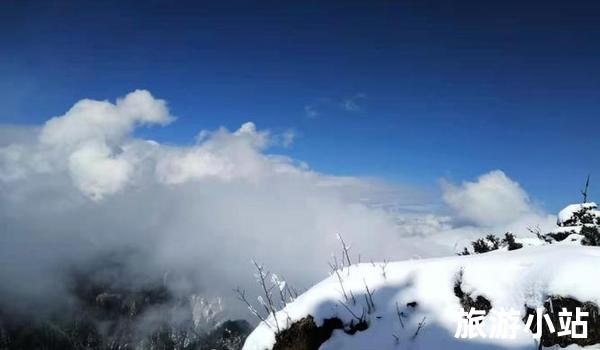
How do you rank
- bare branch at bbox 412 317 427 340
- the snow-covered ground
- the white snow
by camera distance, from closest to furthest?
1. the snow-covered ground
2. bare branch at bbox 412 317 427 340
3. the white snow

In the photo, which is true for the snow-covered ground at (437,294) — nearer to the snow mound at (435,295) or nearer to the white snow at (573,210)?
Result: the snow mound at (435,295)

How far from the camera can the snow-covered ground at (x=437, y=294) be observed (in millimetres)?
10094

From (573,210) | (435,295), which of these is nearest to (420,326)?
(435,295)

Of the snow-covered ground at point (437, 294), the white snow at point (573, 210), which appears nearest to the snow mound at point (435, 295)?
the snow-covered ground at point (437, 294)

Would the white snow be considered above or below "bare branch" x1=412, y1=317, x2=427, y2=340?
above

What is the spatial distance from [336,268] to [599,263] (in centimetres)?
697

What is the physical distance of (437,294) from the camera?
12.0 m

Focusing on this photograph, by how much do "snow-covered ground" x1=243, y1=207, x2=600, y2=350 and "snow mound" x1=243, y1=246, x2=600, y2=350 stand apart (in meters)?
0.02

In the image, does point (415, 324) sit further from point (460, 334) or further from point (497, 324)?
point (497, 324)

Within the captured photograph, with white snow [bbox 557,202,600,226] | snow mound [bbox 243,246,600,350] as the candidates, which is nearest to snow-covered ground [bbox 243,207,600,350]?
snow mound [bbox 243,246,600,350]

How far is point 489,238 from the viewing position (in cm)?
2783

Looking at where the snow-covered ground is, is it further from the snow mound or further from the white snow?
the white snow

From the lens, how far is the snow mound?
10.1 meters

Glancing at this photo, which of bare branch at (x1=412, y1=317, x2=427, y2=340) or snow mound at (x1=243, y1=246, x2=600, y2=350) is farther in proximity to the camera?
bare branch at (x1=412, y1=317, x2=427, y2=340)
